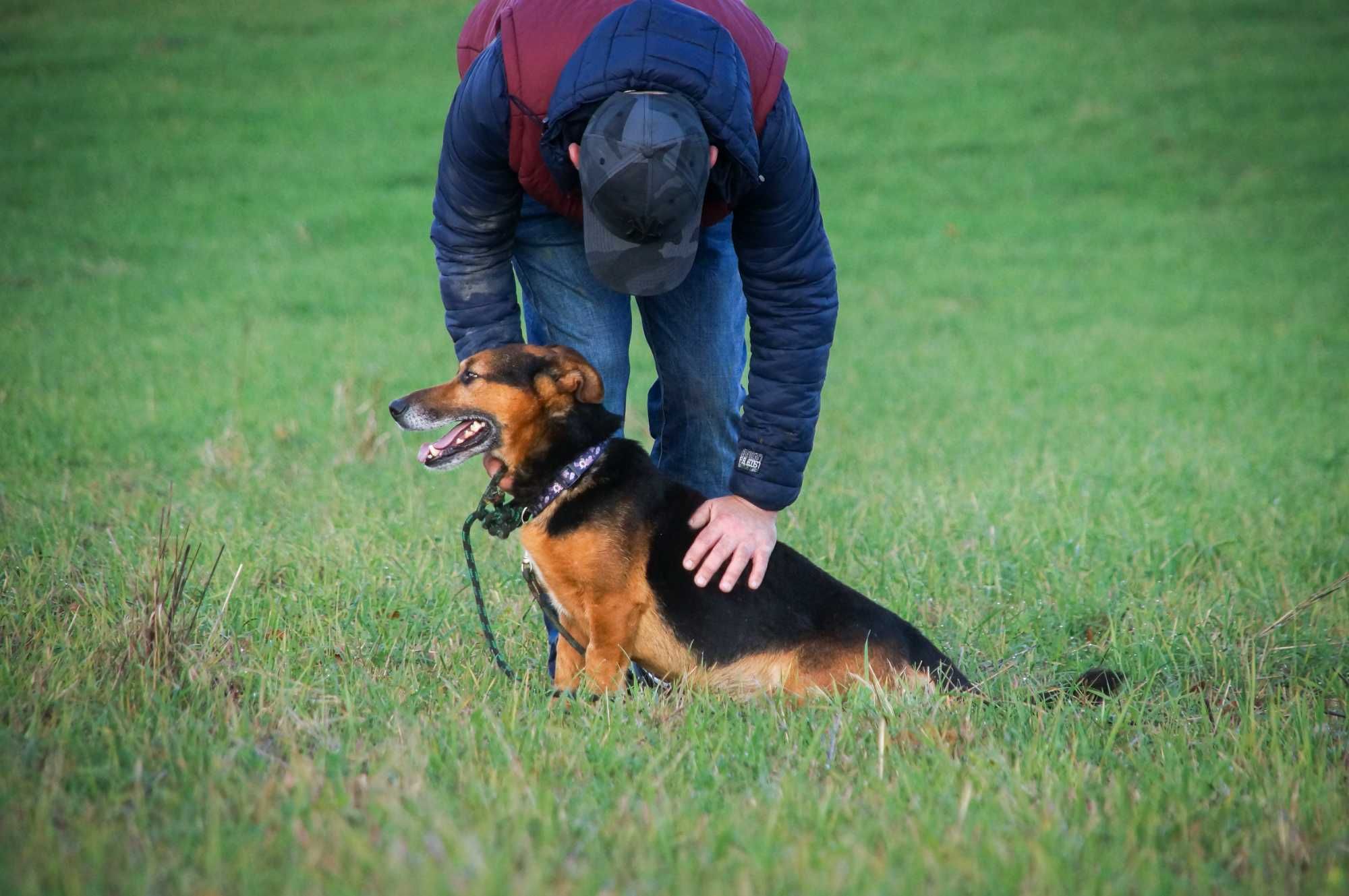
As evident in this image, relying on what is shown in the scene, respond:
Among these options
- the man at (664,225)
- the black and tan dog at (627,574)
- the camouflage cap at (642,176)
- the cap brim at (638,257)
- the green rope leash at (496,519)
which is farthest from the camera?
the green rope leash at (496,519)

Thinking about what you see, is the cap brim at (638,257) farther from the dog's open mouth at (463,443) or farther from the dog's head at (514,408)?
the dog's open mouth at (463,443)

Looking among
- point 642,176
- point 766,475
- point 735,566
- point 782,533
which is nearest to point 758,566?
point 735,566

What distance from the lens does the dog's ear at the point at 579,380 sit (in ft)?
13.4

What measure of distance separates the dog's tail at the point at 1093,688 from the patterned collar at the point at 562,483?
166 centimetres

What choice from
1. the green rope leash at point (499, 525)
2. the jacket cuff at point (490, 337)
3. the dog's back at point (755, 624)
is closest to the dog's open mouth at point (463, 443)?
the green rope leash at point (499, 525)

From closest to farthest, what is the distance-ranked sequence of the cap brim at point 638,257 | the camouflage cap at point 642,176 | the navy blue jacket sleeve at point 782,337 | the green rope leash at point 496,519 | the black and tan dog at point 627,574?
the camouflage cap at point 642,176, the cap brim at point 638,257, the navy blue jacket sleeve at point 782,337, the black and tan dog at point 627,574, the green rope leash at point 496,519

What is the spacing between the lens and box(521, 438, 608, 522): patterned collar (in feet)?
13.4

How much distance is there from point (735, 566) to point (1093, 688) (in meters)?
1.27

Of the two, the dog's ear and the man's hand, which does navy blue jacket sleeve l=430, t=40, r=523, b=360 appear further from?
the man's hand

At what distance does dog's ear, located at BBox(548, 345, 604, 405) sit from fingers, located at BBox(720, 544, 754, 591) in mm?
696

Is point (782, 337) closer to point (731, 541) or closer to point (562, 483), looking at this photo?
point (731, 541)

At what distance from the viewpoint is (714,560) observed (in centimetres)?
394

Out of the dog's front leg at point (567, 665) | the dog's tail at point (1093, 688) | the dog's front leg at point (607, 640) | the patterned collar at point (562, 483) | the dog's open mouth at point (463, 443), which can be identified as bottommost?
the dog's tail at point (1093, 688)

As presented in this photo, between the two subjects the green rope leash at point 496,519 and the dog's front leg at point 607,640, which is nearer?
the dog's front leg at point 607,640
